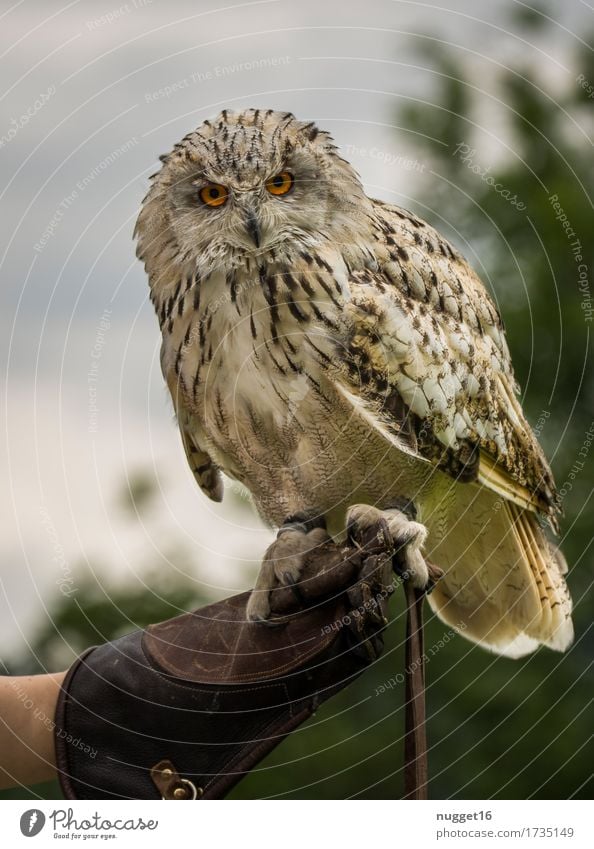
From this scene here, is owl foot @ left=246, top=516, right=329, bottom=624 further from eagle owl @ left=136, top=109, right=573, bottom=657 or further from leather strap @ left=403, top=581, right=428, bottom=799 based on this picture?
leather strap @ left=403, top=581, right=428, bottom=799

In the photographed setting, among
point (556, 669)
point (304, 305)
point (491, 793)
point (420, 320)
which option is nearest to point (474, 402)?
point (420, 320)

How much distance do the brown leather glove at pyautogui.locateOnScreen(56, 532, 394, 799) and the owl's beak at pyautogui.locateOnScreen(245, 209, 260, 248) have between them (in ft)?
1.63

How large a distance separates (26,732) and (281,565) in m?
0.45

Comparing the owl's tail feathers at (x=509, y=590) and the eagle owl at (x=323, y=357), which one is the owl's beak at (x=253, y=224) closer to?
the eagle owl at (x=323, y=357)

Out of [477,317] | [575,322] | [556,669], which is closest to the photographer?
[477,317]

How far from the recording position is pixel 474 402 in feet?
5.97

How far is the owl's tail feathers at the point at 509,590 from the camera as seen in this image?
1.90 meters

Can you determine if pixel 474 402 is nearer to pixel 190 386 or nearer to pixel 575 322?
pixel 190 386

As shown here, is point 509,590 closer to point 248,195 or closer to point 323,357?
point 323,357

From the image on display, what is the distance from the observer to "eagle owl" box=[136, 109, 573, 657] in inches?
65.8

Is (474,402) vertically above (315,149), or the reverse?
(315,149)

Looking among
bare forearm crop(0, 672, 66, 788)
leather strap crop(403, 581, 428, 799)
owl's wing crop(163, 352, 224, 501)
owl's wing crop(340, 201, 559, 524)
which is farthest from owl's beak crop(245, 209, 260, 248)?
bare forearm crop(0, 672, 66, 788)

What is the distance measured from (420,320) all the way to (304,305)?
0.64 ft

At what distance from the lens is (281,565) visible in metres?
1.63
